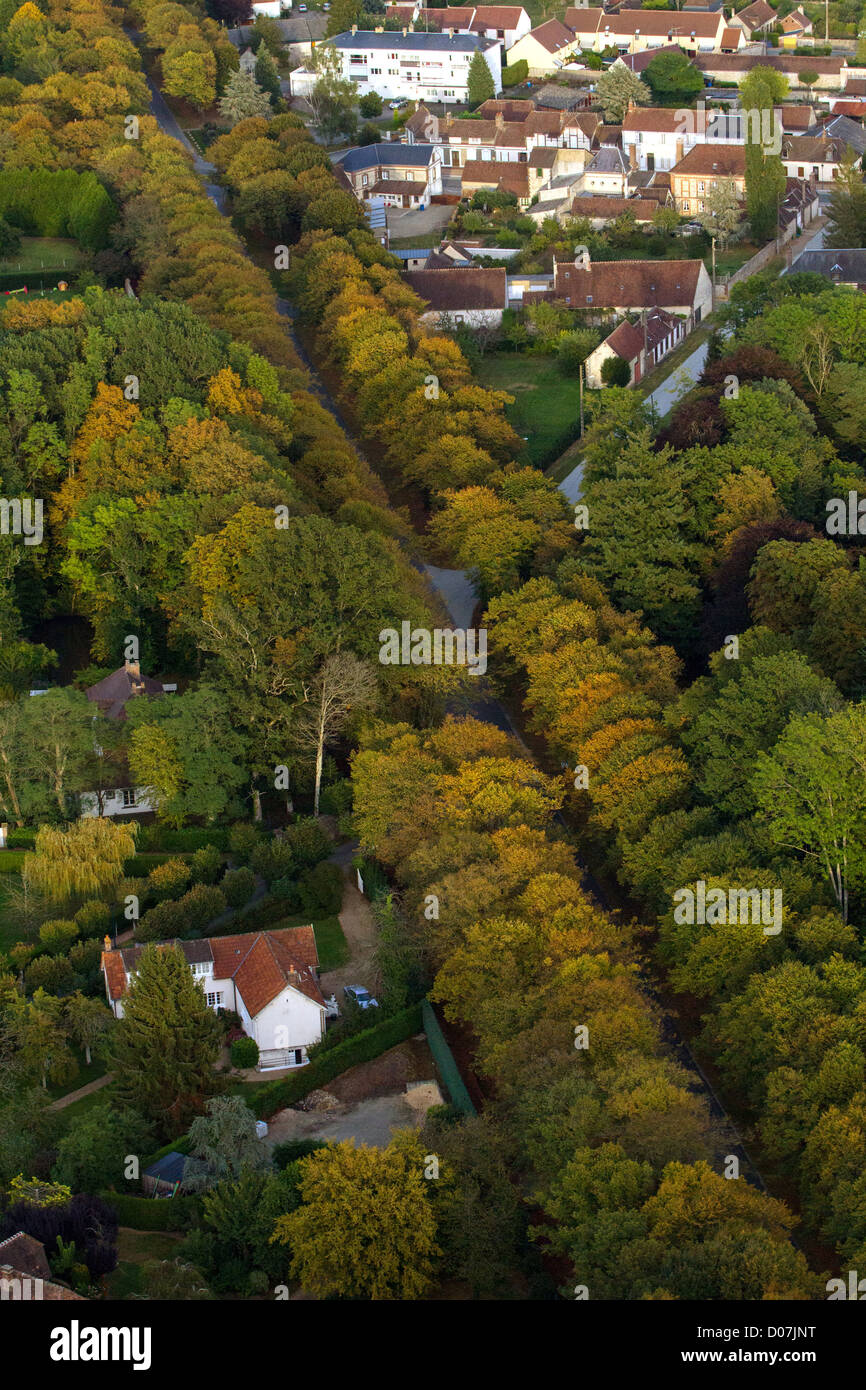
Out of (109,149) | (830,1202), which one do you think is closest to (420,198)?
(109,149)

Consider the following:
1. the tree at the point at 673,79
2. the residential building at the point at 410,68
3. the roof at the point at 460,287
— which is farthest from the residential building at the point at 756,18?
the roof at the point at 460,287

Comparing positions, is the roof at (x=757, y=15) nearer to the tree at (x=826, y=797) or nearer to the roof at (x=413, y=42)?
the roof at (x=413, y=42)

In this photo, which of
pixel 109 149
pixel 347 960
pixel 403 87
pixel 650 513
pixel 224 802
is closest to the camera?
pixel 347 960

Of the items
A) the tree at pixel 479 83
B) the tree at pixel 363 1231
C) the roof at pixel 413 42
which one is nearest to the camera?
the tree at pixel 363 1231

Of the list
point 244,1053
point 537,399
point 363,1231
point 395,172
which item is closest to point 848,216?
point 537,399

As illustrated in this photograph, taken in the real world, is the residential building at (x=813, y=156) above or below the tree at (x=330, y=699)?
above

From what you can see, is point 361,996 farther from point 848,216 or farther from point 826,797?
point 848,216

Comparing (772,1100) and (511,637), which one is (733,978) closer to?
(772,1100)

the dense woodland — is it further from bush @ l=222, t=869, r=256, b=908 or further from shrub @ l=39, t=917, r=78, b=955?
bush @ l=222, t=869, r=256, b=908
